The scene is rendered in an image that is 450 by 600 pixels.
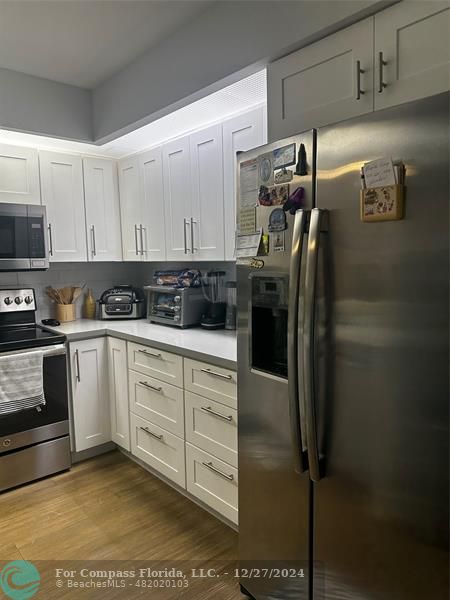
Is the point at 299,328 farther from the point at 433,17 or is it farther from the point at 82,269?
the point at 82,269

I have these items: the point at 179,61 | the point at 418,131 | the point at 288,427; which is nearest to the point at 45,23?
the point at 179,61

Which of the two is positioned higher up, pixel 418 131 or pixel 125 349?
pixel 418 131

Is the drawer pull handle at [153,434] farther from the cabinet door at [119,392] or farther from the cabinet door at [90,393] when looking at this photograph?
the cabinet door at [90,393]

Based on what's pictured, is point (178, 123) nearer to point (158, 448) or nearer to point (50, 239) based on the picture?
point (50, 239)

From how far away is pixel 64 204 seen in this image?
3.02 meters

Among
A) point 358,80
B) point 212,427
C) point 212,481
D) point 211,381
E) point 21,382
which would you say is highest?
point 358,80

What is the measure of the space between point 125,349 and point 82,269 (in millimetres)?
1080

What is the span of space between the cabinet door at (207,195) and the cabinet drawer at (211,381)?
680mm

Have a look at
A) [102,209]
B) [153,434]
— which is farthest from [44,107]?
[153,434]

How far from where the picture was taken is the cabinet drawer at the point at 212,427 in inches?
77.6

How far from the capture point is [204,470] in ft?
7.12

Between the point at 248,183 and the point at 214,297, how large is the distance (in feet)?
4.57

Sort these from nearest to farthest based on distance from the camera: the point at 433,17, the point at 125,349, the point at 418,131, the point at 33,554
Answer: the point at 418,131 < the point at 433,17 < the point at 33,554 < the point at 125,349

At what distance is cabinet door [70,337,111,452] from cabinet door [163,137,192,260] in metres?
0.82
